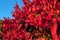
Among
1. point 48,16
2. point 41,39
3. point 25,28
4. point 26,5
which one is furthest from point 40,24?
point 25,28

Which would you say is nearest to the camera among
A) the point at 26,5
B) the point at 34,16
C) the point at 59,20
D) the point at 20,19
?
the point at 59,20

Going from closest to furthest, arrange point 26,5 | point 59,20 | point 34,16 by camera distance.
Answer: point 59,20 < point 34,16 < point 26,5

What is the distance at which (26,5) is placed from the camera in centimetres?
450

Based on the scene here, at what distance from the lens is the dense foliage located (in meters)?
3.65

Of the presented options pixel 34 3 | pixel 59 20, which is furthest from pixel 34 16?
pixel 59 20

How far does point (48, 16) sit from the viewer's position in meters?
3.65

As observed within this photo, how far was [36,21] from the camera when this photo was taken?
3826mm

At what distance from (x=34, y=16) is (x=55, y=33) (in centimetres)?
66

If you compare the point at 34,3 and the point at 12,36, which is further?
the point at 12,36

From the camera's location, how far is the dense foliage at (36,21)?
365cm

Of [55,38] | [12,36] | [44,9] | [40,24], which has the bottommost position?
[12,36]

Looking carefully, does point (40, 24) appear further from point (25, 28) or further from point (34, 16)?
point (25, 28)

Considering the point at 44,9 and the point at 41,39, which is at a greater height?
the point at 44,9

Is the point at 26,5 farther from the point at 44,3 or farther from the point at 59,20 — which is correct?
the point at 59,20
